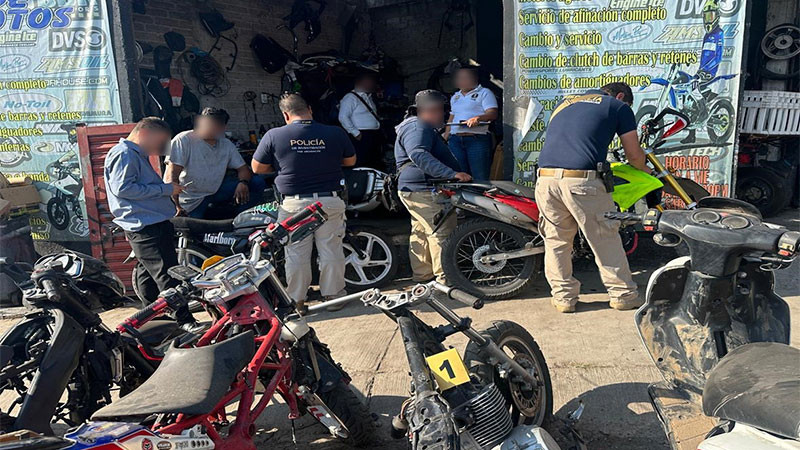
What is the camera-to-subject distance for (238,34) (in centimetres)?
918

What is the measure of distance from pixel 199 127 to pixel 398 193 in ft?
7.33

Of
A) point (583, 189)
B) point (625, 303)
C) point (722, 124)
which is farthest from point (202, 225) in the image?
point (722, 124)

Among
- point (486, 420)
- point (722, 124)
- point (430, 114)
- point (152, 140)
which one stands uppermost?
point (430, 114)

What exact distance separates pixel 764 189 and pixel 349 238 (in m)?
5.52

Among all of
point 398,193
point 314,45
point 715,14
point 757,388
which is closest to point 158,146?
point 398,193

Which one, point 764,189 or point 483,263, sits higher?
point 764,189

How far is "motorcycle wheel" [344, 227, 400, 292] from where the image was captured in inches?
216

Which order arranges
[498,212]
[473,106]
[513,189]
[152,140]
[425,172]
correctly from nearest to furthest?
[152,140] → [498,212] → [513,189] → [425,172] → [473,106]

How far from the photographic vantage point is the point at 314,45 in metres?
10.6

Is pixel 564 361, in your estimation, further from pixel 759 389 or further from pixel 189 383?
pixel 189 383

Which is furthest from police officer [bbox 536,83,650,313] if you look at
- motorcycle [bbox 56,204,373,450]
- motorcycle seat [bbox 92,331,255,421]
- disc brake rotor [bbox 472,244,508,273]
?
motorcycle seat [bbox 92,331,255,421]

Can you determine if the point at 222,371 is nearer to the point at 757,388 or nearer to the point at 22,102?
the point at 757,388

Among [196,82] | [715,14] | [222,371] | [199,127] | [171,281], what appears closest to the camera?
[222,371]

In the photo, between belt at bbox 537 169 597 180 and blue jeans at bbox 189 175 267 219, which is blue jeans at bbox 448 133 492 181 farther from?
blue jeans at bbox 189 175 267 219
